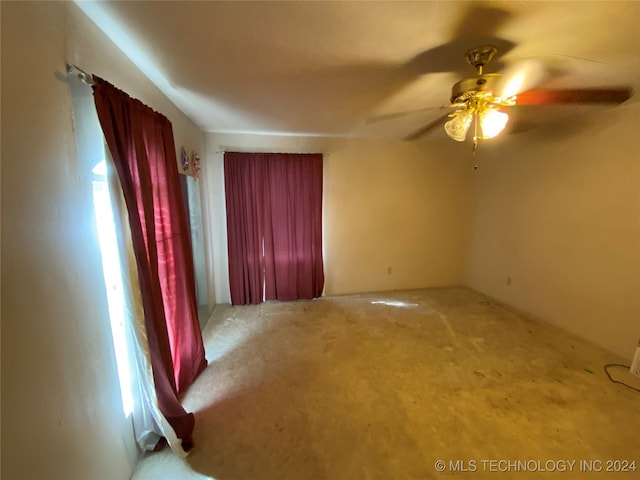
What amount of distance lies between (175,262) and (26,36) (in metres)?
1.32

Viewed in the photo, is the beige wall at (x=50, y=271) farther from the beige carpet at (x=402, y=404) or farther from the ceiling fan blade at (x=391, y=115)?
the ceiling fan blade at (x=391, y=115)

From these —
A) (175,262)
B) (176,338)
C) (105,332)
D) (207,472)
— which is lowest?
(207,472)

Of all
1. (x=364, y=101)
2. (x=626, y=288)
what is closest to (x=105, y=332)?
(x=364, y=101)

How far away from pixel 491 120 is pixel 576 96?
1274 mm

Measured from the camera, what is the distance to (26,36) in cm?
90

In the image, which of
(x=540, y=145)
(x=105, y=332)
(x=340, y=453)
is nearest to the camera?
(x=105, y=332)

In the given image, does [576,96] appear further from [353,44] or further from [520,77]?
[353,44]

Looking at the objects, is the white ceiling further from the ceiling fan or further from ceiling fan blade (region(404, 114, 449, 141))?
ceiling fan blade (region(404, 114, 449, 141))

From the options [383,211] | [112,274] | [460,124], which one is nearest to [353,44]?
[460,124]

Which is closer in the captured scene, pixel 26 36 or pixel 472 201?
pixel 26 36

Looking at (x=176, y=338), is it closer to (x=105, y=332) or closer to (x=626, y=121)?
(x=105, y=332)

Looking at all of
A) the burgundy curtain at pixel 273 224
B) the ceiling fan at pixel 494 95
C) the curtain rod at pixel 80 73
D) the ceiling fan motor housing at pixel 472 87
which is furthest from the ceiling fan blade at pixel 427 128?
the curtain rod at pixel 80 73

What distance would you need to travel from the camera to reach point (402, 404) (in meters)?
1.96

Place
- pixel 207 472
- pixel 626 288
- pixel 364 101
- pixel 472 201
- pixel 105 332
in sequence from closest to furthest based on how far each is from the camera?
pixel 105 332 → pixel 207 472 → pixel 364 101 → pixel 626 288 → pixel 472 201
